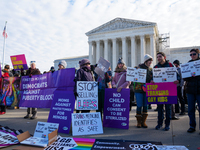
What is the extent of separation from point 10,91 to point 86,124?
4449 mm

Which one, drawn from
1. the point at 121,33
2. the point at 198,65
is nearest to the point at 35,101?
the point at 198,65

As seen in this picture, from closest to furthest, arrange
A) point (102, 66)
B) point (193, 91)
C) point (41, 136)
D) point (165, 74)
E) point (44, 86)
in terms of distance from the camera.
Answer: point (41, 136) → point (193, 91) → point (165, 74) → point (102, 66) → point (44, 86)

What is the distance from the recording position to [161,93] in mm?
4516

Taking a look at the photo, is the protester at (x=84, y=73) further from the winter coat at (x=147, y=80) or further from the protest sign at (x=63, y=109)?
the winter coat at (x=147, y=80)

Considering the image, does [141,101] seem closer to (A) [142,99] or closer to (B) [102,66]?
(A) [142,99]

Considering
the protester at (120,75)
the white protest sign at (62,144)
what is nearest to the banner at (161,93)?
the protester at (120,75)

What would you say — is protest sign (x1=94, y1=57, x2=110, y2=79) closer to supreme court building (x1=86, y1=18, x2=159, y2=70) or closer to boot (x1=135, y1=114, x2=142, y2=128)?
boot (x1=135, y1=114, x2=142, y2=128)

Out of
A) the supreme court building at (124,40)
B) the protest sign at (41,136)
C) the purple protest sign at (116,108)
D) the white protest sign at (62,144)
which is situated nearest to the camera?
the white protest sign at (62,144)

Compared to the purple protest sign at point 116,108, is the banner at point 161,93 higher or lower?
higher

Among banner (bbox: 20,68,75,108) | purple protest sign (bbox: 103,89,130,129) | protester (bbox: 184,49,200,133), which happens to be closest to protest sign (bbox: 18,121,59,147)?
banner (bbox: 20,68,75,108)

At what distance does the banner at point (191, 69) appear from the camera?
396 cm

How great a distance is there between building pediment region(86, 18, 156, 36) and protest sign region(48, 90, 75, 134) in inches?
1503

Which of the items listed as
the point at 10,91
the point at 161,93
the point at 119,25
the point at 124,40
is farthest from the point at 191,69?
the point at 119,25

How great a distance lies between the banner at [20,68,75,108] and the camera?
5.04 meters
